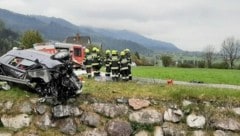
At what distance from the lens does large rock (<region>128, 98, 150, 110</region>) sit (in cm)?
1880

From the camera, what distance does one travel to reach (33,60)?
2009cm

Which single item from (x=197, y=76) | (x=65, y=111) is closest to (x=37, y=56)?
(x=65, y=111)

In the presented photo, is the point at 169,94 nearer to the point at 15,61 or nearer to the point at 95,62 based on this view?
the point at 15,61

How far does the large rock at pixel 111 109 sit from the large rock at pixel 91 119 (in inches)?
10.3

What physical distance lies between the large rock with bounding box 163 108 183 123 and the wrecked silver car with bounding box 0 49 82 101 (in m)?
3.52

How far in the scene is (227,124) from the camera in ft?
60.0

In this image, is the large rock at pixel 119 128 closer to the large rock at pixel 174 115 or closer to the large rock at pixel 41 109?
the large rock at pixel 174 115

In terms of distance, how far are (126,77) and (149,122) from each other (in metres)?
8.04

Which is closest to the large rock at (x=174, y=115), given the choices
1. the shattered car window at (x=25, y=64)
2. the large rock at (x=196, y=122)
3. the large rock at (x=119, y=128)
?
the large rock at (x=196, y=122)

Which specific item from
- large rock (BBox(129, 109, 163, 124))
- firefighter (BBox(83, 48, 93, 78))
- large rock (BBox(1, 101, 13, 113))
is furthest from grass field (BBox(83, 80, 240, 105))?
firefighter (BBox(83, 48, 93, 78))

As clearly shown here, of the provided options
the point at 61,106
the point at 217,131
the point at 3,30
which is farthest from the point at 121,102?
the point at 3,30

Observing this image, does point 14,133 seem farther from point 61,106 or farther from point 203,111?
point 203,111

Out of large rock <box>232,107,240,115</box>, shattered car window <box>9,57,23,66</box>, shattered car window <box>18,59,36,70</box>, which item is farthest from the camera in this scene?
shattered car window <box>9,57,23,66</box>

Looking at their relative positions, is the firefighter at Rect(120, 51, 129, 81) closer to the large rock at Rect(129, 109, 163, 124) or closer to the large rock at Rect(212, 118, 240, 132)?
the large rock at Rect(129, 109, 163, 124)
